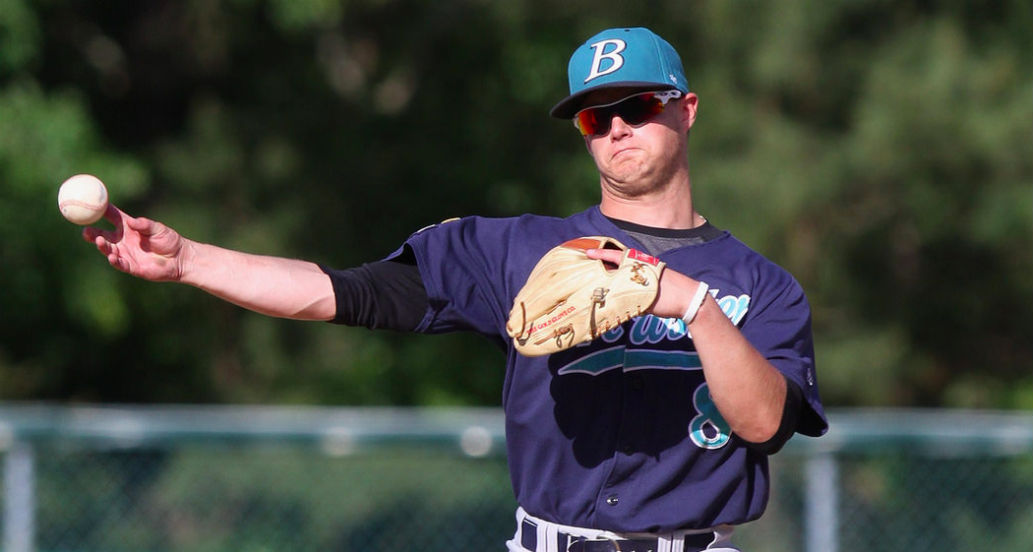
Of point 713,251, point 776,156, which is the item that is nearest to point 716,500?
point 713,251

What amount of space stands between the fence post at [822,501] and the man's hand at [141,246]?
14.5ft

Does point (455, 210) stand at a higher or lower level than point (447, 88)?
lower

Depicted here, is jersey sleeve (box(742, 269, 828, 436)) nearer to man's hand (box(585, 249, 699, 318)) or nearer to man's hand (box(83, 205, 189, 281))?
man's hand (box(585, 249, 699, 318))

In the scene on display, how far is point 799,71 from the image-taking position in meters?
9.76

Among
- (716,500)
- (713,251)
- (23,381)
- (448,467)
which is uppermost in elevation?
(713,251)

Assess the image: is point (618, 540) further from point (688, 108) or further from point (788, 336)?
point (688, 108)

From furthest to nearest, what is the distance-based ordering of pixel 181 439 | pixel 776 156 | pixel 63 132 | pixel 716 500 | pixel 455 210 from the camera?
pixel 455 210 → pixel 776 156 → pixel 63 132 → pixel 181 439 → pixel 716 500

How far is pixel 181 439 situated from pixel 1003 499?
4110 millimetres

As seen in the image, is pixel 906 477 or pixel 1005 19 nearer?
pixel 906 477

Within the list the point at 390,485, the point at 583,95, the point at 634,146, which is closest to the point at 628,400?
the point at 634,146

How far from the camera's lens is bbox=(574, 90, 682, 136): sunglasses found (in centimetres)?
263

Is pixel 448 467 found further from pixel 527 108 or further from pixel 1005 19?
pixel 1005 19

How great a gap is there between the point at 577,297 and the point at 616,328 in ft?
1.24

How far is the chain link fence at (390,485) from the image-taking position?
20.6 ft
